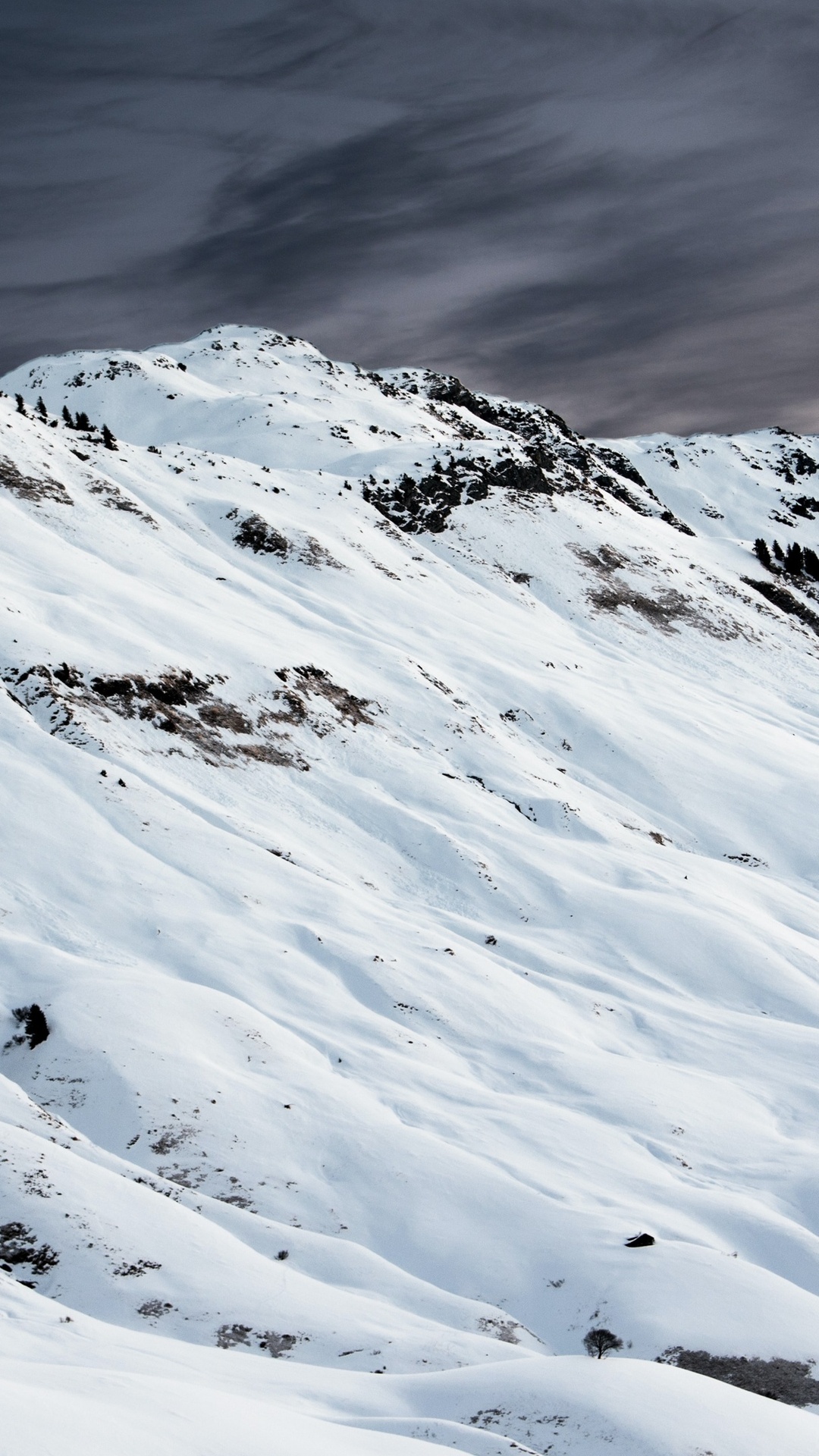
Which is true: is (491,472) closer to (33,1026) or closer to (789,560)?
(789,560)

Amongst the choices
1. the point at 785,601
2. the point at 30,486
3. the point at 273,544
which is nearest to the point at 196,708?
the point at 30,486

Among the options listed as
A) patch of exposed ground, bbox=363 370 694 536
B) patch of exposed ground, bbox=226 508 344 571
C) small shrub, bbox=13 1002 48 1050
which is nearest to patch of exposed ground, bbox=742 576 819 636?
patch of exposed ground, bbox=363 370 694 536

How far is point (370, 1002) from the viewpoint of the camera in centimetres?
2448

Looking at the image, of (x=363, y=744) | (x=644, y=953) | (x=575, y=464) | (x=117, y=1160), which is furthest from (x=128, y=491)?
(x=575, y=464)

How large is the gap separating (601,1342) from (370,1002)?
10386 mm

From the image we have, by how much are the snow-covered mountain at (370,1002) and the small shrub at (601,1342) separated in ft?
0.65

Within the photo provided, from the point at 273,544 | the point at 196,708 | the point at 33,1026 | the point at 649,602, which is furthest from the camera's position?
the point at 649,602

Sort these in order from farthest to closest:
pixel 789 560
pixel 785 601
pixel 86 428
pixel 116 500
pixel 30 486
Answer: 1. pixel 789 560
2. pixel 785 601
3. pixel 86 428
4. pixel 116 500
5. pixel 30 486

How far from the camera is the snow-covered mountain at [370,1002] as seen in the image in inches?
504

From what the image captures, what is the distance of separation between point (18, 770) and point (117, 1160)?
13247 mm

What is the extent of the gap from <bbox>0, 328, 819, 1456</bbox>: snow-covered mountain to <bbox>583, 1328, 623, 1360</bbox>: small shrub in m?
0.20

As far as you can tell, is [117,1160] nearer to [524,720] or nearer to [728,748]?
[524,720]

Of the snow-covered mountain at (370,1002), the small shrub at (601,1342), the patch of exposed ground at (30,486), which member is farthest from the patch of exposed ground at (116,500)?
the small shrub at (601,1342)

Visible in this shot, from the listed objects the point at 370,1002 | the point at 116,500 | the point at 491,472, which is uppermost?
the point at 491,472
